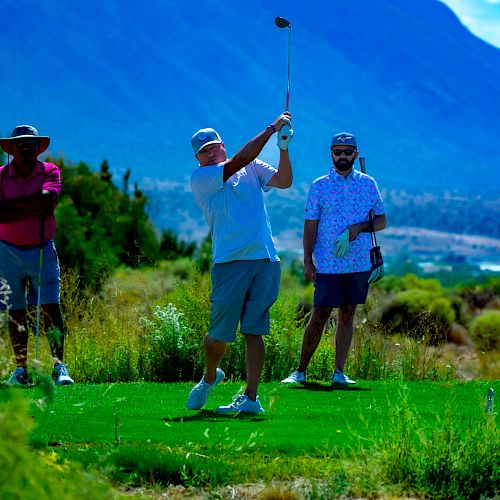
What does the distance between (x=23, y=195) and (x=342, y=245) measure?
2.69m

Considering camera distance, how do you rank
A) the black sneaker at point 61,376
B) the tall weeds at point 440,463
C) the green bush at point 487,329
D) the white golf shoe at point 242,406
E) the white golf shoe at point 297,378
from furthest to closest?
the green bush at point 487,329 < the white golf shoe at point 297,378 < the black sneaker at point 61,376 < the white golf shoe at point 242,406 < the tall weeds at point 440,463

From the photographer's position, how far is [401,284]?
34.0 m

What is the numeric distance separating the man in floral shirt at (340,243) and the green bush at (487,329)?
35.4 ft

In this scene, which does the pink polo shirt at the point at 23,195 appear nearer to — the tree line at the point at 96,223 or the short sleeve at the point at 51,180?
the short sleeve at the point at 51,180

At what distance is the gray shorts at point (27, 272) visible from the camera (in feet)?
34.6

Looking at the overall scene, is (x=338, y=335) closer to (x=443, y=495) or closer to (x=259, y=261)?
(x=259, y=261)

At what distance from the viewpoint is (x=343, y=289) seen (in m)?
11.0

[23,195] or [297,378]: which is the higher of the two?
[23,195]

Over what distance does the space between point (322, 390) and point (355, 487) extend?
425 centimetres

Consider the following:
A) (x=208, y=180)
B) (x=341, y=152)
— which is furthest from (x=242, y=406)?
(x=341, y=152)

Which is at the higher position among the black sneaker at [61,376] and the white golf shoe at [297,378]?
the white golf shoe at [297,378]

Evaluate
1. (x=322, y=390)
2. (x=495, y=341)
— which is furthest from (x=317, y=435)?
(x=495, y=341)

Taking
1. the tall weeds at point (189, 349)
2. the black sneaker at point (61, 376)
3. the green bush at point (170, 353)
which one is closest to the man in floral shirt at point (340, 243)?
the tall weeds at point (189, 349)

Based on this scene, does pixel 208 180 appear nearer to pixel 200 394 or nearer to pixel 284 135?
pixel 284 135
